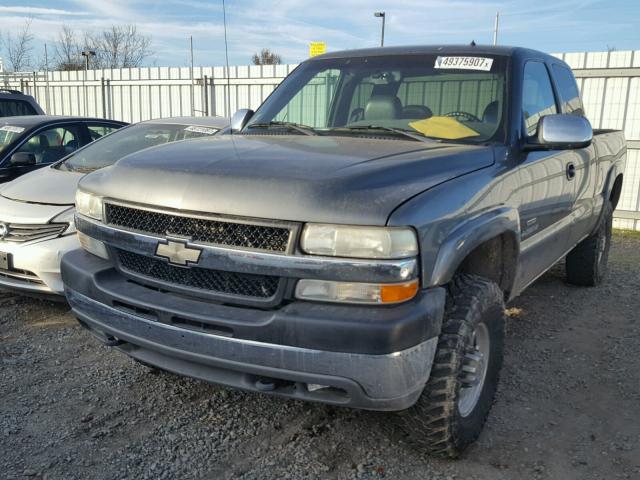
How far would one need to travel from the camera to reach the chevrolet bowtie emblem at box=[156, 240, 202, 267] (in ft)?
7.74

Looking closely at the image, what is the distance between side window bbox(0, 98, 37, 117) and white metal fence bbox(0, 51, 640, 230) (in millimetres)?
2724

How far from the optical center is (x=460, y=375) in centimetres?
255

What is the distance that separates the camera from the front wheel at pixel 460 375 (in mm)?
2404

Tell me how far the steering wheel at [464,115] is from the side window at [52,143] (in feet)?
15.7

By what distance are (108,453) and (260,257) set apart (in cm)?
131

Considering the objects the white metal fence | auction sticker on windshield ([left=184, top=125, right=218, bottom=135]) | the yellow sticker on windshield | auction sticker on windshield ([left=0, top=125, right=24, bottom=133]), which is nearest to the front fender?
the yellow sticker on windshield

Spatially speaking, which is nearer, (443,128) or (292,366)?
(292,366)

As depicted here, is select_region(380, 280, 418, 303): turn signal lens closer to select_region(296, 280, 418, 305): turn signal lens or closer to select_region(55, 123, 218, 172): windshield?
select_region(296, 280, 418, 305): turn signal lens

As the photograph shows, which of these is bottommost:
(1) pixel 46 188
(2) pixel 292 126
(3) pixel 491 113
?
(1) pixel 46 188

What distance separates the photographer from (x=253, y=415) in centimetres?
312

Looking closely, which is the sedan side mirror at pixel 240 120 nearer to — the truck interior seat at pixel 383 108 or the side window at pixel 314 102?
the side window at pixel 314 102

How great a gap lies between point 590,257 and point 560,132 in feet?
9.07

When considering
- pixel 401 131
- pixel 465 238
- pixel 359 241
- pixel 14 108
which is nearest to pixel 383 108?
pixel 401 131

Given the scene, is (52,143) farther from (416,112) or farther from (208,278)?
(208,278)
